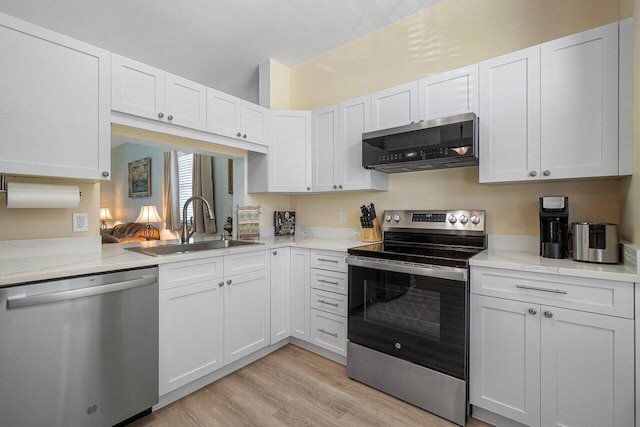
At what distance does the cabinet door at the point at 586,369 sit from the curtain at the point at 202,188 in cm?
391

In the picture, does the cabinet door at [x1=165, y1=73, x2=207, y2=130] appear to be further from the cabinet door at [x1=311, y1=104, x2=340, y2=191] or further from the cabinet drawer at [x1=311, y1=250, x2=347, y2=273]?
the cabinet drawer at [x1=311, y1=250, x2=347, y2=273]

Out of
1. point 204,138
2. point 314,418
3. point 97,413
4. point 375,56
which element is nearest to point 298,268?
point 314,418

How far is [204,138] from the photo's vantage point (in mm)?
2320

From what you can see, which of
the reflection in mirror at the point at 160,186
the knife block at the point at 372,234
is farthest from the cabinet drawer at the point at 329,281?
the reflection in mirror at the point at 160,186

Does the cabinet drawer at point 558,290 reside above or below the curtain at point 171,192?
below

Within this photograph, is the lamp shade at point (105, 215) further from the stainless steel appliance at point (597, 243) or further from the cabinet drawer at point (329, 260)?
the stainless steel appliance at point (597, 243)

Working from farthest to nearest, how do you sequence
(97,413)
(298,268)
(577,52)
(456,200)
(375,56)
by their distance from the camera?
(375,56), (298,268), (456,200), (577,52), (97,413)

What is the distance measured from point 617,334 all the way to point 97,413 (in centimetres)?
250

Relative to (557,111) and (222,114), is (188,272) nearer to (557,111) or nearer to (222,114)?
(222,114)

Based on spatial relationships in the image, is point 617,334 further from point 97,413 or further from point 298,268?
point 97,413

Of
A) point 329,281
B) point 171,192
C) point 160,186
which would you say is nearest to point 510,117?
point 329,281

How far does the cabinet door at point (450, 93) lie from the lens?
1956 millimetres

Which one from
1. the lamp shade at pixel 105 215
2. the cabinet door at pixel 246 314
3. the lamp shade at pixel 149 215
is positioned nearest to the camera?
the cabinet door at pixel 246 314

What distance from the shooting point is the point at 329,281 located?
2.32 metres
